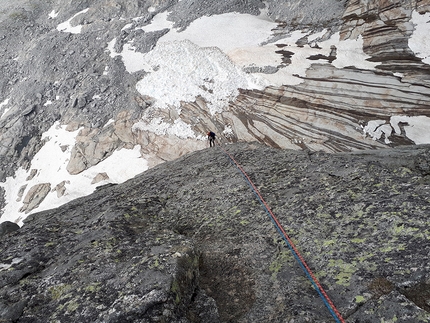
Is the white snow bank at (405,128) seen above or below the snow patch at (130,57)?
below

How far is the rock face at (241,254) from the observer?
17.6 ft

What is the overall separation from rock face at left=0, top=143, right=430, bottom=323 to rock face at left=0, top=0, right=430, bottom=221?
1636 centimetres

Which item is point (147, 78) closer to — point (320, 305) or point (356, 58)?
point (356, 58)

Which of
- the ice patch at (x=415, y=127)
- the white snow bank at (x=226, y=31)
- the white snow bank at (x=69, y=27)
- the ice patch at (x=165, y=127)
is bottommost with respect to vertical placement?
the ice patch at (x=415, y=127)

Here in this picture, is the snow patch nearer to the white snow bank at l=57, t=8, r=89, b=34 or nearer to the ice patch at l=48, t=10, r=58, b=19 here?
the white snow bank at l=57, t=8, r=89, b=34

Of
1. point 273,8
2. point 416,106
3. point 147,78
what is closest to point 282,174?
point 416,106

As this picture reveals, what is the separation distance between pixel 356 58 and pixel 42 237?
33.1m

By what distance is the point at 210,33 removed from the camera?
44.0m

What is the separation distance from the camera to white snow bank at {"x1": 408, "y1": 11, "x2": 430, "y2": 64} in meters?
28.7

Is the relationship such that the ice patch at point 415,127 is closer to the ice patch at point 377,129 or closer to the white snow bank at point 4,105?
the ice patch at point 377,129

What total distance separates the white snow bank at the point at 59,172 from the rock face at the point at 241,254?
20.7m

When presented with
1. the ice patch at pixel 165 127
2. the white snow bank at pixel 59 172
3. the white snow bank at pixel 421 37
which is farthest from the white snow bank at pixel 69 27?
the white snow bank at pixel 421 37

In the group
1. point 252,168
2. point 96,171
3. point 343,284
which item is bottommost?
point 96,171

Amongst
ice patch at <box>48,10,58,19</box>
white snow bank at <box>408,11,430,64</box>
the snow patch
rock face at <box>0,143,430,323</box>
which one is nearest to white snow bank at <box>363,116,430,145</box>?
white snow bank at <box>408,11,430,64</box>
